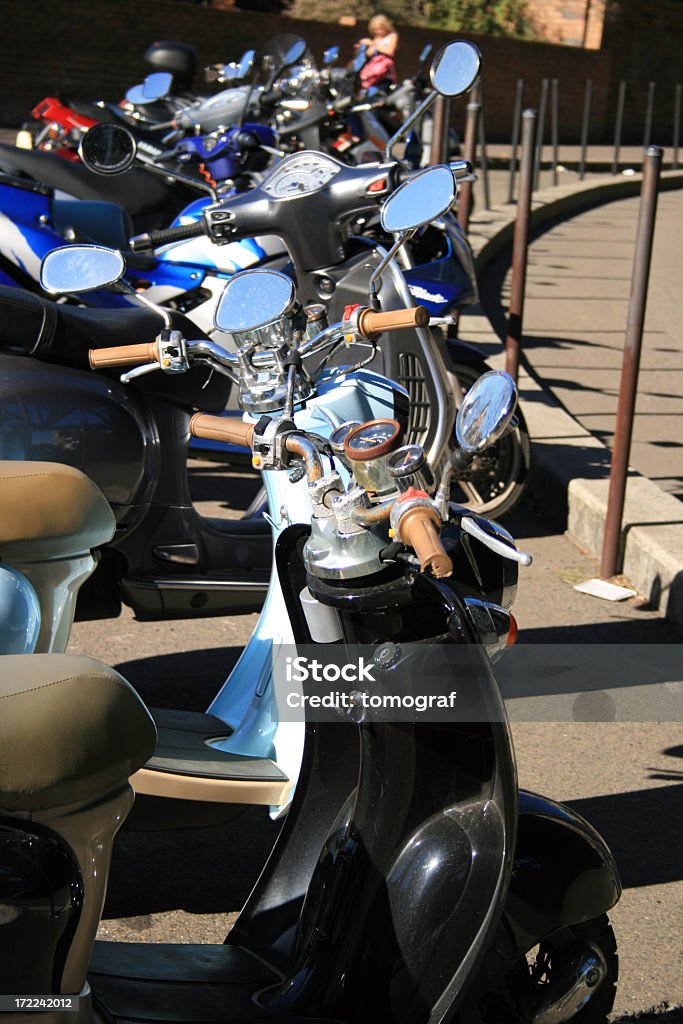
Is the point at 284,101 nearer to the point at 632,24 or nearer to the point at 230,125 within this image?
the point at 230,125

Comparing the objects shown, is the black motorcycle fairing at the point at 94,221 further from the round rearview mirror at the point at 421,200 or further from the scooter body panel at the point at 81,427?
the round rearview mirror at the point at 421,200

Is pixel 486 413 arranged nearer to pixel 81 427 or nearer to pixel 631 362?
pixel 81 427

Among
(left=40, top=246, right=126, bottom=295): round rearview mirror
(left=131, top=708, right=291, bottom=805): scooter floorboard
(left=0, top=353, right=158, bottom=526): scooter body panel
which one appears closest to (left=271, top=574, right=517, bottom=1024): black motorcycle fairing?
(left=131, top=708, right=291, bottom=805): scooter floorboard

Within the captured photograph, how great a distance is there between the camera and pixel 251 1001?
6.51ft

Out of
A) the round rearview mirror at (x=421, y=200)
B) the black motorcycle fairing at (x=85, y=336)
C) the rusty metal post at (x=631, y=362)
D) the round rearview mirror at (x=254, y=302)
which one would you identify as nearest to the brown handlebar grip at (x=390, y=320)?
the round rearview mirror at (x=254, y=302)

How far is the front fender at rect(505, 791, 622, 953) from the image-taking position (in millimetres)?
1912

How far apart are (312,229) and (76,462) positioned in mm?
1199

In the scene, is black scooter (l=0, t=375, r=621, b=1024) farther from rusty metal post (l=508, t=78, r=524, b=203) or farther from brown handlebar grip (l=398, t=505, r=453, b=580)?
rusty metal post (l=508, t=78, r=524, b=203)

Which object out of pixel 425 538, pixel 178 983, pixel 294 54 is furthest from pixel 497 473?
pixel 294 54

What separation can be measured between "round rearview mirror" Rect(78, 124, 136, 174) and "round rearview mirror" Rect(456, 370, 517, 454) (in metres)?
3.08

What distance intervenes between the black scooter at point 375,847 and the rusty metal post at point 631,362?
2547mm

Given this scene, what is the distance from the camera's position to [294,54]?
28.7 ft

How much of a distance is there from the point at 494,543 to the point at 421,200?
125cm

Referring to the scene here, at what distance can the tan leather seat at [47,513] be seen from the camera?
239cm
